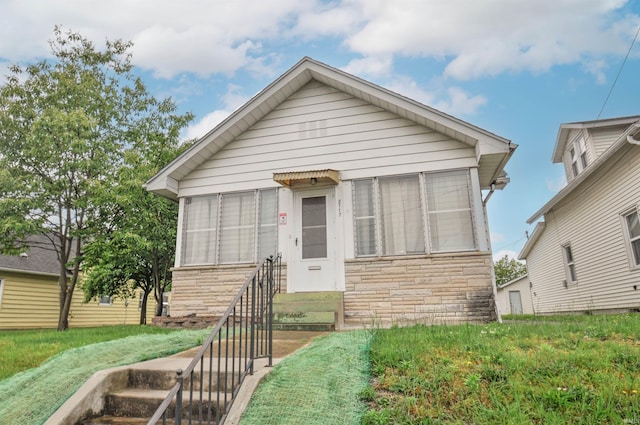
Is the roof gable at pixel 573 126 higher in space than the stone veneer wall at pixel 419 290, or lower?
higher

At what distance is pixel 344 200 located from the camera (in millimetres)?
7730

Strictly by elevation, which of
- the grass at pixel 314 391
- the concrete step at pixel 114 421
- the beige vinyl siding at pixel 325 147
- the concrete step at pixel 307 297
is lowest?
the concrete step at pixel 114 421

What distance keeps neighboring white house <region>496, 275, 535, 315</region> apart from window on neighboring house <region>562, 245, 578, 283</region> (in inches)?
323

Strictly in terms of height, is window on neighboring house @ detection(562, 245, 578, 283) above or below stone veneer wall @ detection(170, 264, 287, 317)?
above

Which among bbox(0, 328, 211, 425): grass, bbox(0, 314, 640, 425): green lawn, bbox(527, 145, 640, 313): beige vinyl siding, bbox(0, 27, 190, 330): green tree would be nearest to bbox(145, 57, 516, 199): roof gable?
bbox(527, 145, 640, 313): beige vinyl siding

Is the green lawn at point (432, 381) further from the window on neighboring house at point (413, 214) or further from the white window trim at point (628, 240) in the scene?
the white window trim at point (628, 240)

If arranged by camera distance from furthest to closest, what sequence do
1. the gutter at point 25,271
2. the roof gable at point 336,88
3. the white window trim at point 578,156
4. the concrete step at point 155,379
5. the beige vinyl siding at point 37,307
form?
the beige vinyl siding at point 37,307
the gutter at point 25,271
the white window trim at point 578,156
the roof gable at point 336,88
the concrete step at point 155,379

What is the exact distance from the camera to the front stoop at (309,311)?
6586 millimetres

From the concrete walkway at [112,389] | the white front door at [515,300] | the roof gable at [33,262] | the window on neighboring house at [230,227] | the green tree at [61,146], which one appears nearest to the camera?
the concrete walkway at [112,389]

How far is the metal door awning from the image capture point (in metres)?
7.45

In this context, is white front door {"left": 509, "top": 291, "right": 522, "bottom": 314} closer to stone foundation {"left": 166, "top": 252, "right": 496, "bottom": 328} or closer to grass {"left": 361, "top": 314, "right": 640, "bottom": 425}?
stone foundation {"left": 166, "top": 252, "right": 496, "bottom": 328}

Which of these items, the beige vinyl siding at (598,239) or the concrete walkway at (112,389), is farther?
the beige vinyl siding at (598,239)

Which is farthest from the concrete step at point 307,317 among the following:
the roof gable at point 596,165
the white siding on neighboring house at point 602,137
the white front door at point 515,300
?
the white front door at point 515,300

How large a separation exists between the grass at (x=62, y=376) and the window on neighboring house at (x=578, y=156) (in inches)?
509
